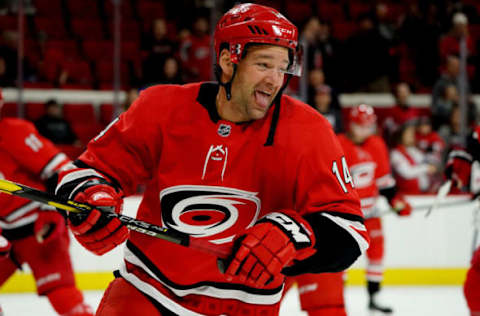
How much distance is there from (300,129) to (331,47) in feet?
16.2

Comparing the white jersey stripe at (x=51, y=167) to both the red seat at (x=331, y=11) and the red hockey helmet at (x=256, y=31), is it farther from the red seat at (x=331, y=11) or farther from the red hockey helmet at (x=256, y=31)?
the red seat at (x=331, y=11)

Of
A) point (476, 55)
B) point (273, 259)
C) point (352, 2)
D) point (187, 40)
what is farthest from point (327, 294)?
point (352, 2)

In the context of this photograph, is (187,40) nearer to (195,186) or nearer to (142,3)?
(142,3)

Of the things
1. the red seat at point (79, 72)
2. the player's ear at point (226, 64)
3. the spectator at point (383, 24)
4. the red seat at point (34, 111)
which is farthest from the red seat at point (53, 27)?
the player's ear at point (226, 64)

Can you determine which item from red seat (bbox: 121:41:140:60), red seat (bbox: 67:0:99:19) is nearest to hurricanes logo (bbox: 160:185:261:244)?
red seat (bbox: 121:41:140:60)

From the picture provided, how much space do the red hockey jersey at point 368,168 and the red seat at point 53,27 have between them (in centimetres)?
322

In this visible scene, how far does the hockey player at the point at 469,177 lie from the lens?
9.29 ft

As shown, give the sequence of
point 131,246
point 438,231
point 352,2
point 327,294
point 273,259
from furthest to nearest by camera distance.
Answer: point 352,2
point 438,231
point 327,294
point 131,246
point 273,259

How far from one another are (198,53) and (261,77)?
4.49 m

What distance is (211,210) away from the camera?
1.82 m

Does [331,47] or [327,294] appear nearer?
[327,294]

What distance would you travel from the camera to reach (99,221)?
164 cm

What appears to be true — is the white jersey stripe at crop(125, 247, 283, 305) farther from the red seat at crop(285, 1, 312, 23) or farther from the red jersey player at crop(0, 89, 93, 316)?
the red seat at crop(285, 1, 312, 23)

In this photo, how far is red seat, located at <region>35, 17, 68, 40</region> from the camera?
657cm
